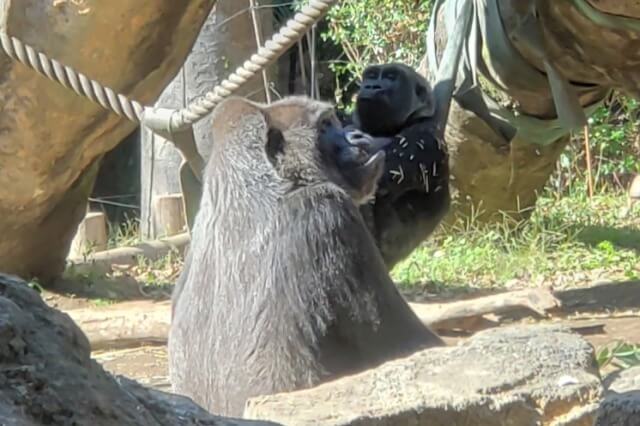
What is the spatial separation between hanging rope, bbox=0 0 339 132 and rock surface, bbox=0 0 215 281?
270 millimetres

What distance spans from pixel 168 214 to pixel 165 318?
260 cm

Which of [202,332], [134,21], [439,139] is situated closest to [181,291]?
[202,332]

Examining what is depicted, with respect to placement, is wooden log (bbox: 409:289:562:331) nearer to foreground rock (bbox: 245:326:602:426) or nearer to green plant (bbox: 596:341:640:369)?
green plant (bbox: 596:341:640:369)

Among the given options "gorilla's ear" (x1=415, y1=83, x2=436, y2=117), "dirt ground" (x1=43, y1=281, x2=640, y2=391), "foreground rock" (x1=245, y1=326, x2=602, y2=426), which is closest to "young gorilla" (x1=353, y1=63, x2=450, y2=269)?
"gorilla's ear" (x1=415, y1=83, x2=436, y2=117)

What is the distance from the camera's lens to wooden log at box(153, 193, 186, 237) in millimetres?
7621

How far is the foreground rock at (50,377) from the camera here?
3.93ft

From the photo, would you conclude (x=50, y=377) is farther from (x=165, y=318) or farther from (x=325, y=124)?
(x=165, y=318)

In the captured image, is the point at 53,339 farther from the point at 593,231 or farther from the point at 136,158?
the point at 136,158

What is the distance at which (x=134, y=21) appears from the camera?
178 inches

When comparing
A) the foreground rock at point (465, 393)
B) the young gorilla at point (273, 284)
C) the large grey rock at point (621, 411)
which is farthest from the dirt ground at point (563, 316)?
the large grey rock at point (621, 411)

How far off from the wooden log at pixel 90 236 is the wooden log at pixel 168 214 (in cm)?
34

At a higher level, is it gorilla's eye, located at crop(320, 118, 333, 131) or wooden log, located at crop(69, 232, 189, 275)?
gorilla's eye, located at crop(320, 118, 333, 131)

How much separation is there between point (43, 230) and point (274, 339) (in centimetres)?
283

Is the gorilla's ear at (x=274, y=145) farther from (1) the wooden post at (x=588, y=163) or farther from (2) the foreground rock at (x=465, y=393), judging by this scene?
(1) the wooden post at (x=588, y=163)
